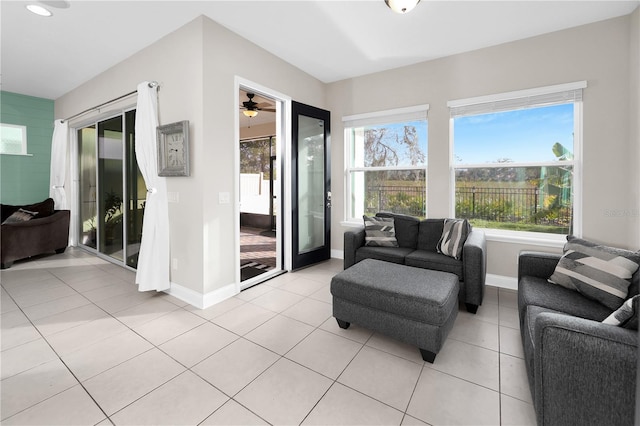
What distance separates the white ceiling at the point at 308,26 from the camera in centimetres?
267

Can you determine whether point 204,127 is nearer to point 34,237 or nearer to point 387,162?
point 387,162

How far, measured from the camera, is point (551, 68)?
3.09 metres

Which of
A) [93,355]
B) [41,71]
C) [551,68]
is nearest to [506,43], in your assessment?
[551,68]

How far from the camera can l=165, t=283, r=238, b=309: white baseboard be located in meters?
2.88

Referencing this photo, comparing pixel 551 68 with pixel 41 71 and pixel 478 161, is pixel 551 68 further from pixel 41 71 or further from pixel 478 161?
pixel 41 71

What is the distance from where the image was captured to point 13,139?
517 cm

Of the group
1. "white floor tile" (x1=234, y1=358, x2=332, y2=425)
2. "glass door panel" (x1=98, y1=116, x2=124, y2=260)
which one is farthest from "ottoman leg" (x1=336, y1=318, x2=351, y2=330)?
"glass door panel" (x1=98, y1=116, x2=124, y2=260)

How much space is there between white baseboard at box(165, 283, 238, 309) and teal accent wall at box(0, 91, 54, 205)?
459 centimetres

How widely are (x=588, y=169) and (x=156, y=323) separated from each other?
4.58 meters

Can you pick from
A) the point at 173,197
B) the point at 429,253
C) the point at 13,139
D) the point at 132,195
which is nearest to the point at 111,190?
the point at 132,195

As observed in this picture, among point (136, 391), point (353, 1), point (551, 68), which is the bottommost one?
point (136, 391)

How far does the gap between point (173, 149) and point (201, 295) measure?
61.9 inches

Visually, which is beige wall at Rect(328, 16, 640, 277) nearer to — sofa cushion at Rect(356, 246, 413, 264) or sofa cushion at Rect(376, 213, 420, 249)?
sofa cushion at Rect(376, 213, 420, 249)

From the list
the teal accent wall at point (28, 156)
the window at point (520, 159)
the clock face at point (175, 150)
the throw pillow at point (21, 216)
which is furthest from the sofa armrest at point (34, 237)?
the window at point (520, 159)
